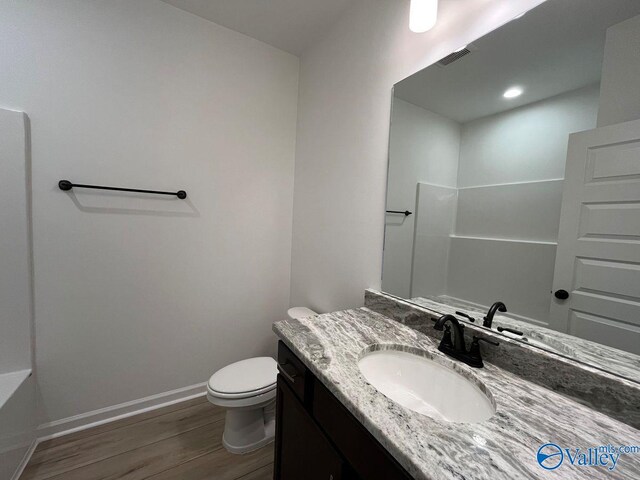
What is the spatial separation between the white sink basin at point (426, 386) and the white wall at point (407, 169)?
0.38 m

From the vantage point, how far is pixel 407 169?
4.15ft

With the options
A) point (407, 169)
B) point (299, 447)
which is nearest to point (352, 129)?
point (407, 169)

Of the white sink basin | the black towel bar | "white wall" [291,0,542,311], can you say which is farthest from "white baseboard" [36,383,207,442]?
the white sink basin

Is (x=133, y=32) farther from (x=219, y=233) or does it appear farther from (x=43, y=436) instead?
(x=43, y=436)

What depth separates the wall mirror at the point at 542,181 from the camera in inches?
27.2

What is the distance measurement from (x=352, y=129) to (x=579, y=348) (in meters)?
1.38

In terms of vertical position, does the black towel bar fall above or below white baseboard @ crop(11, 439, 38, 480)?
above

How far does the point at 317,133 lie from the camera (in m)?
1.86

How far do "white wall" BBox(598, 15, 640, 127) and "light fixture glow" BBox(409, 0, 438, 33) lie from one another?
561mm

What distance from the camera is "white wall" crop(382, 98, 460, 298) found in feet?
3.73

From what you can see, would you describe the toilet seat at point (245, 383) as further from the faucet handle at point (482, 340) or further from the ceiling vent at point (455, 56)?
the ceiling vent at point (455, 56)

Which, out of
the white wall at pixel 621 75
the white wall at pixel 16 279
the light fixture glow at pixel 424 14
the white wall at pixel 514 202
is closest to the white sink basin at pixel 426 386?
the white wall at pixel 514 202

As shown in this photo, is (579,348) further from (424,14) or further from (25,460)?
(25,460)

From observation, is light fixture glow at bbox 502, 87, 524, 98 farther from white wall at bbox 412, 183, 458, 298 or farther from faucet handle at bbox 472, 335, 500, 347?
faucet handle at bbox 472, 335, 500, 347
